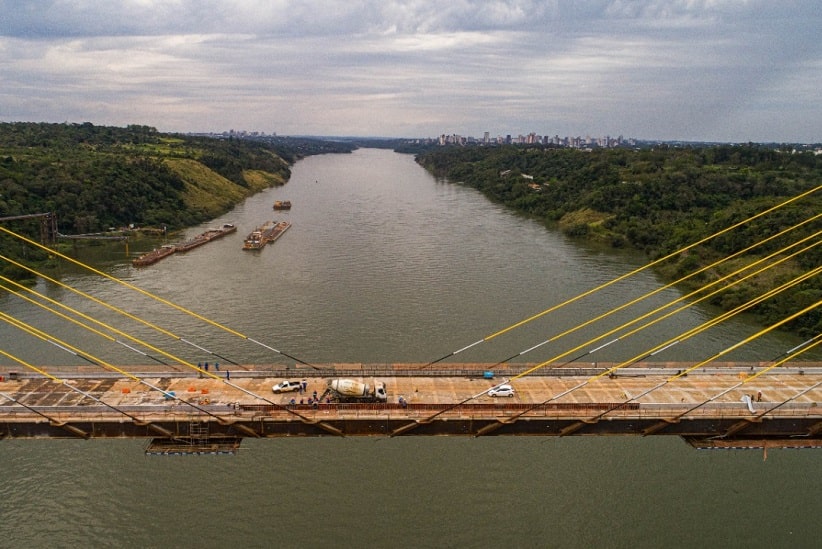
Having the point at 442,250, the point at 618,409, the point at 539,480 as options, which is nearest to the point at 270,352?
the point at 539,480

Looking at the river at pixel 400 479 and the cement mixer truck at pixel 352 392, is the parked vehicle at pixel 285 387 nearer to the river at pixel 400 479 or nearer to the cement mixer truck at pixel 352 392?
the cement mixer truck at pixel 352 392

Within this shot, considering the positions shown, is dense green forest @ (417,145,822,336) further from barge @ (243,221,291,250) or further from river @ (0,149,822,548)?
barge @ (243,221,291,250)

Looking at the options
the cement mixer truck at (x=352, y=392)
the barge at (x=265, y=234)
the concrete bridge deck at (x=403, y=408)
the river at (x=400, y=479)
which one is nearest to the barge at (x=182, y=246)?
the barge at (x=265, y=234)

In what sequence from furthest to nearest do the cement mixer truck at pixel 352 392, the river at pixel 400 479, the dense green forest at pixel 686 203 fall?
the dense green forest at pixel 686 203, the cement mixer truck at pixel 352 392, the river at pixel 400 479

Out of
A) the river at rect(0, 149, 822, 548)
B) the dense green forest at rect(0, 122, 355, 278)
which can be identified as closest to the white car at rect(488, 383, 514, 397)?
the river at rect(0, 149, 822, 548)

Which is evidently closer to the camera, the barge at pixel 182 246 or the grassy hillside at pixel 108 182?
the barge at pixel 182 246

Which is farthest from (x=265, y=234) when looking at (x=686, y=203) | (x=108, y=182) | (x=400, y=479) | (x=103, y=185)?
(x=400, y=479)
